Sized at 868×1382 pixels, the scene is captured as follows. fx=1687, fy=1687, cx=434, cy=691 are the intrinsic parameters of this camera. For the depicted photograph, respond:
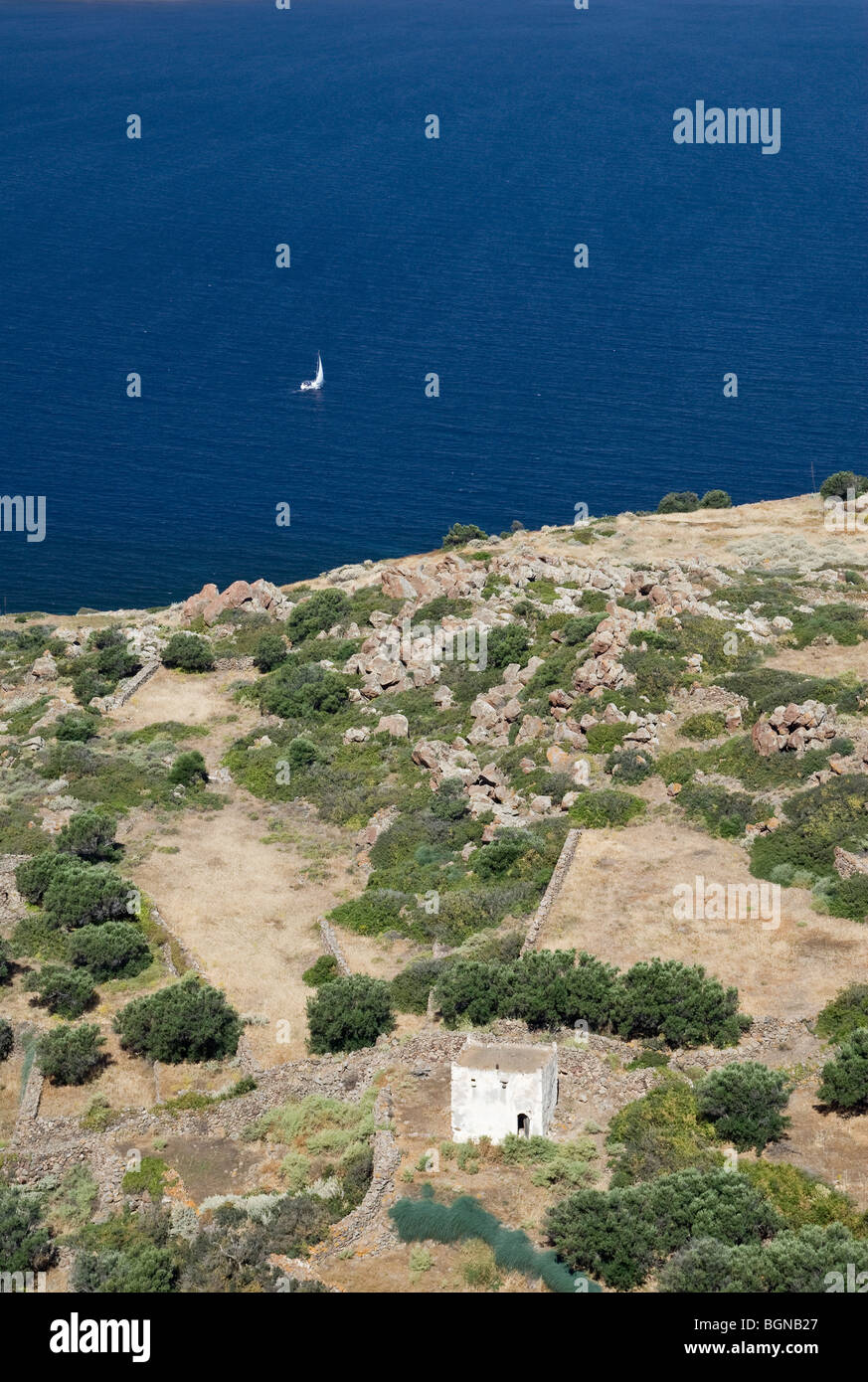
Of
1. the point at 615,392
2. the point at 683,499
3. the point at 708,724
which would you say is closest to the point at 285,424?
the point at 615,392

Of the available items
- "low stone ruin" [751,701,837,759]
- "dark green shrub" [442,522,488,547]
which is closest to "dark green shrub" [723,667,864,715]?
"low stone ruin" [751,701,837,759]

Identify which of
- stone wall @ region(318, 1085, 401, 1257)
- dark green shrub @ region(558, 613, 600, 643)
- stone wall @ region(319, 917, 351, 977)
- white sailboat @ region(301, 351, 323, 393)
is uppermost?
white sailboat @ region(301, 351, 323, 393)

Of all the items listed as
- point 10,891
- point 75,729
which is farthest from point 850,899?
point 75,729

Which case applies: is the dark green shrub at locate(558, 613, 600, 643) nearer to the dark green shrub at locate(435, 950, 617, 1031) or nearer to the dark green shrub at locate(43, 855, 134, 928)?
the dark green shrub at locate(43, 855, 134, 928)

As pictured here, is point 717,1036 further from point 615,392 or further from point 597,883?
point 615,392

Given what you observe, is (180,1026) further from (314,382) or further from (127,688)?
(314,382)
